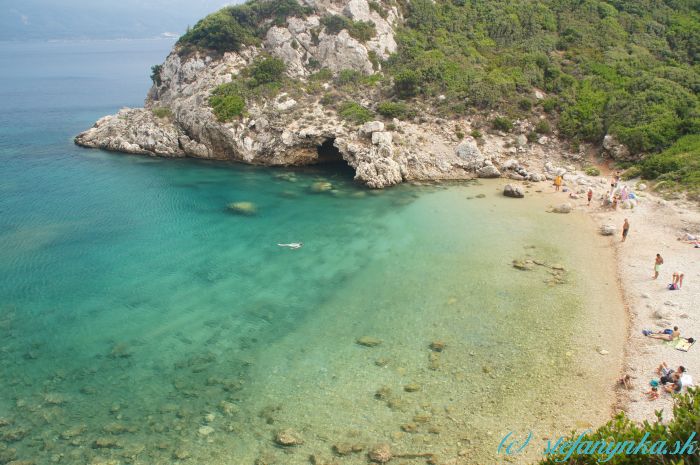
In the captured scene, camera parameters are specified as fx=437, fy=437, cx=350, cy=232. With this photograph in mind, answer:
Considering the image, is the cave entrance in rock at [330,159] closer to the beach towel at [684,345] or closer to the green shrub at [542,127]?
the green shrub at [542,127]

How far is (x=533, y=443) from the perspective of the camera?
15.4 metres

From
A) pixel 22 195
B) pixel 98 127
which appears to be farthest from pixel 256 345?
pixel 98 127

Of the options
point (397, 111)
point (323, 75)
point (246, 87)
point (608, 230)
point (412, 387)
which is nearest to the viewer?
point (412, 387)

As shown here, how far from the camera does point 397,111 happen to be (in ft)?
154

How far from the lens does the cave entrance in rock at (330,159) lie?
156 ft

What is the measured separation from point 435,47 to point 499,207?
29.8 metres

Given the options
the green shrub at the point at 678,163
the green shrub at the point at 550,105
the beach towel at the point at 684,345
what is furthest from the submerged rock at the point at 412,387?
the green shrub at the point at 550,105

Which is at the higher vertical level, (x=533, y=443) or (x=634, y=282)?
(x=634, y=282)

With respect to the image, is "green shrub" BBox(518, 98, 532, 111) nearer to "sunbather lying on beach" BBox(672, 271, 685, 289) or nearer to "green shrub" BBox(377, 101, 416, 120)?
"green shrub" BBox(377, 101, 416, 120)

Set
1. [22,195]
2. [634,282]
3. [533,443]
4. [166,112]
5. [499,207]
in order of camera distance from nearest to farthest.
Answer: [533,443], [634,282], [499,207], [22,195], [166,112]

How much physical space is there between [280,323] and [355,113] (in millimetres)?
30240

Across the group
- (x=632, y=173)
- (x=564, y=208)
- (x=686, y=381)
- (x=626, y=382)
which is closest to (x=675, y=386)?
(x=686, y=381)

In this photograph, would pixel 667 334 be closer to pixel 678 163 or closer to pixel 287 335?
pixel 287 335

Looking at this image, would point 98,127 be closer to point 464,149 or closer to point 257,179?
point 257,179
